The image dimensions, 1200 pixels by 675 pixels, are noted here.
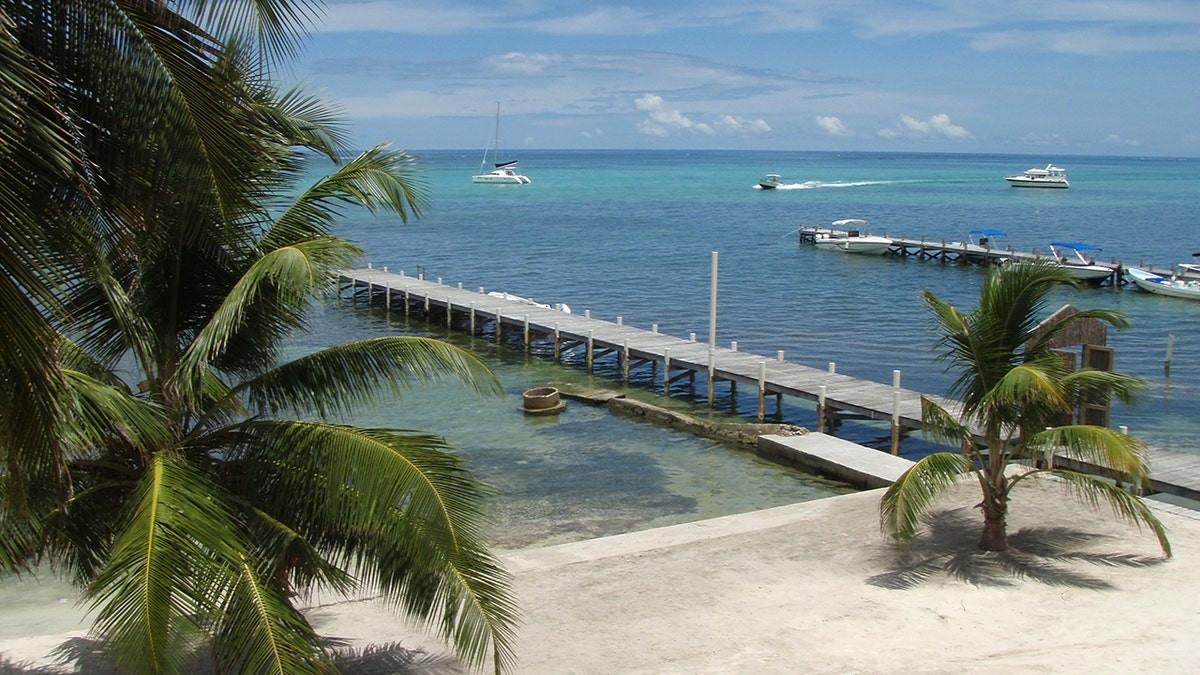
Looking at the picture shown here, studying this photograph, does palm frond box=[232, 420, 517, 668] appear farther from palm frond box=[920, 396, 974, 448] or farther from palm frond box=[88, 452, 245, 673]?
palm frond box=[920, 396, 974, 448]

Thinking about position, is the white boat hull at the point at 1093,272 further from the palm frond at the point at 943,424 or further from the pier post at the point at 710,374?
the palm frond at the point at 943,424

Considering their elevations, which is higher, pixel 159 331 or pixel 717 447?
pixel 159 331

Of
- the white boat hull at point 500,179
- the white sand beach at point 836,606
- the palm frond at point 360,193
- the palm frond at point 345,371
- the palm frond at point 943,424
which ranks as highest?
the white boat hull at point 500,179

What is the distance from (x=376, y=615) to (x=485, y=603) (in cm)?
407

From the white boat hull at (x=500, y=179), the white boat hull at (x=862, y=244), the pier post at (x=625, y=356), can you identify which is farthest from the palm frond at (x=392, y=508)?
the white boat hull at (x=500, y=179)

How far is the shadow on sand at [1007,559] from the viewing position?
11.2 meters

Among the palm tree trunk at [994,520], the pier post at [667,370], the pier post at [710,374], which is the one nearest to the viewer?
the palm tree trunk at [994,520]

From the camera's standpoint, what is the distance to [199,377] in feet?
25.7

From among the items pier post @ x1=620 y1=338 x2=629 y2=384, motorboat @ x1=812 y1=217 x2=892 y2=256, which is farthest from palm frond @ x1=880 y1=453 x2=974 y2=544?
motorboat @ x1=812 y1=217 x2=892 y2=256

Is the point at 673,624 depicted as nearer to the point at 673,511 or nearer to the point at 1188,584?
the point at 1188,584

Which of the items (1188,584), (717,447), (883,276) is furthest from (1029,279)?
(883,276)

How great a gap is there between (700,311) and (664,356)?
15.4 m

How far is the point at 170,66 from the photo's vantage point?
16.6 ft

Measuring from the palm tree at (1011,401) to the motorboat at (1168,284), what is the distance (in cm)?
3765
